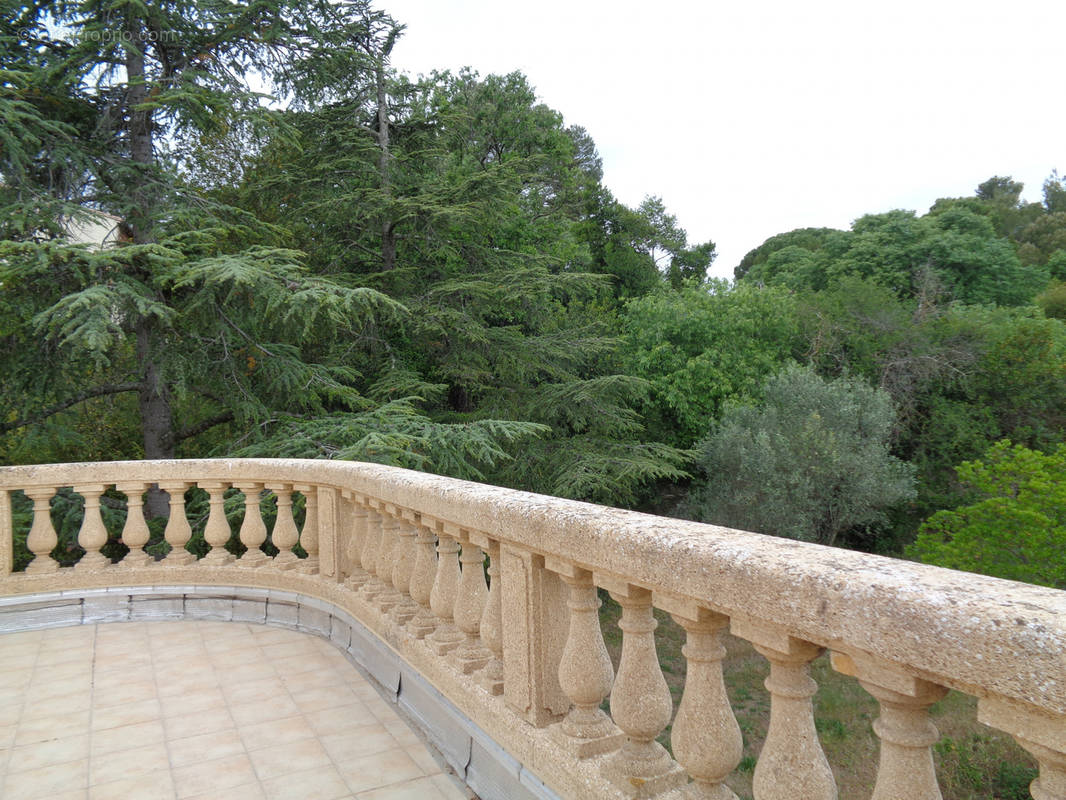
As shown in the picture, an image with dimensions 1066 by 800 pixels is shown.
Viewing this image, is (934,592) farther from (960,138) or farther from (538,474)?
(960,138)

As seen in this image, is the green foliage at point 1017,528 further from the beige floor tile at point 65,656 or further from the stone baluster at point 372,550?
the beige floor tile at point 65,656

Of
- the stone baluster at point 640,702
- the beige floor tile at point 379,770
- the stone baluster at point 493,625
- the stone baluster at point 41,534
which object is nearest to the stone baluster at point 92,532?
the stone baluster at point 41,534

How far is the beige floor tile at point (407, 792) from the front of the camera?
2.55m

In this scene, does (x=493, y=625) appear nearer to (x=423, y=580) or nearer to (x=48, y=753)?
(x=423, y=580)

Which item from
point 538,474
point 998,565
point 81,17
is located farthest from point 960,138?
point 81,17

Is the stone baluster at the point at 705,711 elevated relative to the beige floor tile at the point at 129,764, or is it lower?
elevated

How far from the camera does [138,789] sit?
2.65m

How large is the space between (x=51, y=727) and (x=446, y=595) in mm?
1974

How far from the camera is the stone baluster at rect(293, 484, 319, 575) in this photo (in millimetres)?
4562

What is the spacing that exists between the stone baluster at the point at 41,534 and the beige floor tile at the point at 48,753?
89.7 inches

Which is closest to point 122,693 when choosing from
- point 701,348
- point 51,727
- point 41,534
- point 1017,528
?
point 51,727

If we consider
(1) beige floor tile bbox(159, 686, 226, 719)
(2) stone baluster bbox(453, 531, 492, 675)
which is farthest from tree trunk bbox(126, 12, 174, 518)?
(2) stone baluster bbox(453, 531, 492, 675)

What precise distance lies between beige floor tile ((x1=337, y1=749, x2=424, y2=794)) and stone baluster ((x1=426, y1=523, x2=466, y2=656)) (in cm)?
44

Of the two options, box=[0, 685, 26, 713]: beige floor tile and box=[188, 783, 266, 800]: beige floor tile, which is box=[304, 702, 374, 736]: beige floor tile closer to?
box=[188, 783, 266, 800]: beige floor tile
